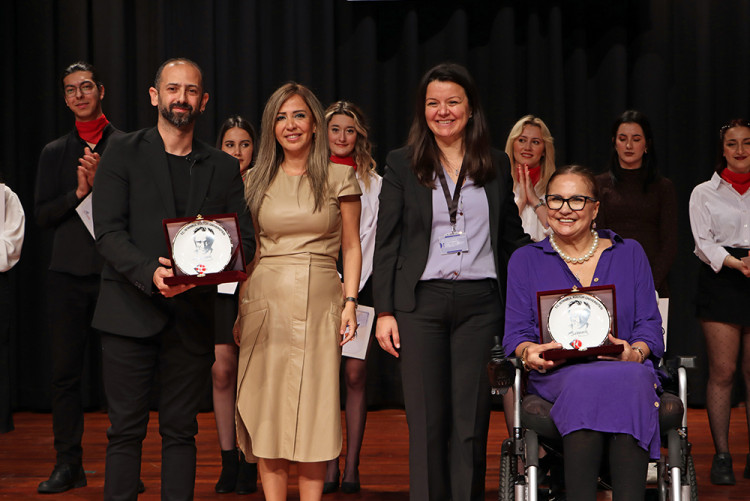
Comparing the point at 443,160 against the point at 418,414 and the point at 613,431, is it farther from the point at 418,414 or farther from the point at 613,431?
the point at 613,431

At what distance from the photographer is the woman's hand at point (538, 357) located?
2.87 m

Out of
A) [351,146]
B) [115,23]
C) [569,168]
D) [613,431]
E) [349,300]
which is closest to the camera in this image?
[613,431]

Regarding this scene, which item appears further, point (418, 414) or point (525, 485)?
point (418, 414)

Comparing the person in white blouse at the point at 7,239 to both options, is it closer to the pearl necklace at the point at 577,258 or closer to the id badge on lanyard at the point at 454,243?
the id badge on lanyard at the point at 454,243

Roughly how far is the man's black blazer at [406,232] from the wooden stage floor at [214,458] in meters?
1.20

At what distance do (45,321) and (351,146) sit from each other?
310cm

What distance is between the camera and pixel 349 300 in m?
3.36

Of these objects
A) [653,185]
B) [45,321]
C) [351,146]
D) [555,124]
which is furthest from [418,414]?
[45,321]

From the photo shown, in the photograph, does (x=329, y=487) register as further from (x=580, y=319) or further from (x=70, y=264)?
(x=580, y=319)

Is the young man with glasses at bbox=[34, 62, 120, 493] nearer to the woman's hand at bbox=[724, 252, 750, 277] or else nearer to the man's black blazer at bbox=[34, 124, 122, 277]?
the man's black blazer at bbox=[34, 124, 122, 277]

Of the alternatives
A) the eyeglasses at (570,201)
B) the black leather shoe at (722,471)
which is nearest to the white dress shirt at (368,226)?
the eyeglasses at (570,201)

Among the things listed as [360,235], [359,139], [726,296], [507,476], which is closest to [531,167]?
[359,139]

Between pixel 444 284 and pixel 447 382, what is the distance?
0.35m

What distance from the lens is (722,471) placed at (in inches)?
165
